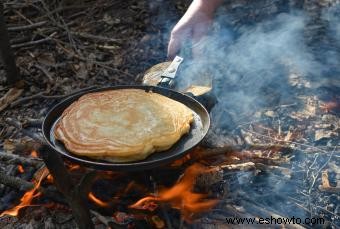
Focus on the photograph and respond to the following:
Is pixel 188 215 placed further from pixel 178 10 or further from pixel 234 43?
pixel 178 10

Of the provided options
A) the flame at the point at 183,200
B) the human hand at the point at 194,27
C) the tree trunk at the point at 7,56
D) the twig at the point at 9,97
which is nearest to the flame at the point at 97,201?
the flame at the point at 183,200

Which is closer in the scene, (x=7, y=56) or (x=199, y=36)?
(x=199, y=36)

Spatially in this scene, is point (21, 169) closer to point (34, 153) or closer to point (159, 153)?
point (34, 153)

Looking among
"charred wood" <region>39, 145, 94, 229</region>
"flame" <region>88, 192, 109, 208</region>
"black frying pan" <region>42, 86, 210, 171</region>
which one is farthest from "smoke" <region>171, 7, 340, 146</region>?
"charred wood" <region>39, 145, 94, 229</region>

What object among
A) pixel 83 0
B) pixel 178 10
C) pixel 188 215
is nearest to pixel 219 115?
pixel 188 215

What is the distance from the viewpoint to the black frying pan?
230 centimetres

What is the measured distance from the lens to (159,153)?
259cm

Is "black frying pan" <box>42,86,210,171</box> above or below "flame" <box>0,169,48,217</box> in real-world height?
above

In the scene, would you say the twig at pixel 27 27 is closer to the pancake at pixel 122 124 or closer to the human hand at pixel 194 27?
the human hand at pixel 194 27

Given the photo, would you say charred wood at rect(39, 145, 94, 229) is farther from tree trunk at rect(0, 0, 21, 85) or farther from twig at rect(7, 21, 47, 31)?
twig at rect(7, 21, 47, 31)

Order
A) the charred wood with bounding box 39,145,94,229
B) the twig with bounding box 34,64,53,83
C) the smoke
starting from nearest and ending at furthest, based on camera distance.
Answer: the charred wood with bounding box 39,145,94,229, the smoke, the twig with bounding box 34,64,53,83

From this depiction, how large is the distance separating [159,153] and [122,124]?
367 mm

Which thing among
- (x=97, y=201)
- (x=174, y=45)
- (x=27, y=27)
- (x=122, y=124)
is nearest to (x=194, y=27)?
(x=174, y=45)

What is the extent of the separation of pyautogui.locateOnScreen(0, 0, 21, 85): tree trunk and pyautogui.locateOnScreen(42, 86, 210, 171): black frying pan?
1.69m
